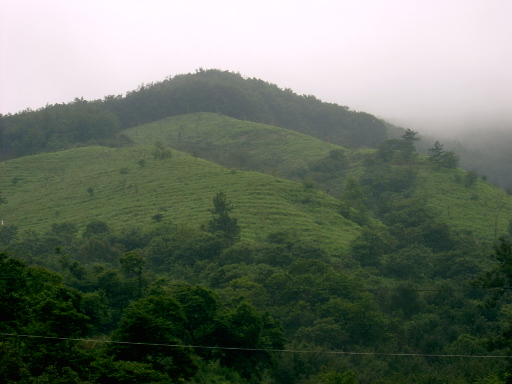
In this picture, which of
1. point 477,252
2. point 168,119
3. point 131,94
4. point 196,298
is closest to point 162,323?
point 196,298

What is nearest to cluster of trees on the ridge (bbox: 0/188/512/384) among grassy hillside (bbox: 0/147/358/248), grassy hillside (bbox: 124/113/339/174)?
grassy hillside (bbox: 0/147/358/248)

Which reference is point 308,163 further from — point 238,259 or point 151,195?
point 238,259

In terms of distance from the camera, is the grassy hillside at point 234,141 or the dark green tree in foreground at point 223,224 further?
the grassy hillside at point 234,141

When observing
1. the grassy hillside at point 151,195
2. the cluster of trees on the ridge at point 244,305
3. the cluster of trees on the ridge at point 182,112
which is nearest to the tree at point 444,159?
the cluster of trees on the ridge at point 244,305

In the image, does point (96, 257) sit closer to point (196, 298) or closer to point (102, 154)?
point (196, 298)

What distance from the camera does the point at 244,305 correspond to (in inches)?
1118

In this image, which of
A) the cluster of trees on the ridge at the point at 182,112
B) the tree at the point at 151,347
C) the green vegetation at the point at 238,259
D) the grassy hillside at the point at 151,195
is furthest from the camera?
the cluster of trees on the ridge at the point at 182,112

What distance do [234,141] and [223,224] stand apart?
49.2 m

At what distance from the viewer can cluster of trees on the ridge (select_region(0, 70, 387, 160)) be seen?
320 feet

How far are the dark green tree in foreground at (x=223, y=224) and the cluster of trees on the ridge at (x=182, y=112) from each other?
4231 centimetres

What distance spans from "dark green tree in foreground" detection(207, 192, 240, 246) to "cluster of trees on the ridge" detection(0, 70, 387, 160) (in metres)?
42.3

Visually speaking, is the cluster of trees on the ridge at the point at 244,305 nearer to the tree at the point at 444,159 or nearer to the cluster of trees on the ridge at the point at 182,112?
the tree at the point at 444,159

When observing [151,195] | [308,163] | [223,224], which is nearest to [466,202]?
[308,163]

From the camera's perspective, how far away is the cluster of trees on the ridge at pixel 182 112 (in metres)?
97.7
